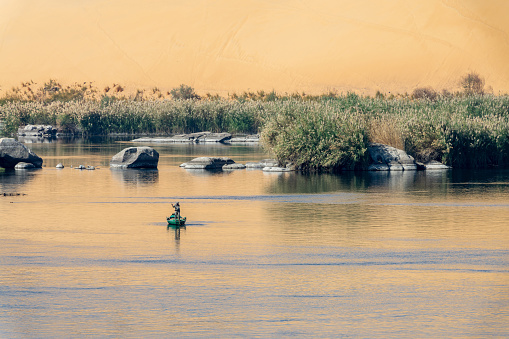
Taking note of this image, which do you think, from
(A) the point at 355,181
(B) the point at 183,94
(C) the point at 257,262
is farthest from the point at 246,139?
(C) the point at 257,262

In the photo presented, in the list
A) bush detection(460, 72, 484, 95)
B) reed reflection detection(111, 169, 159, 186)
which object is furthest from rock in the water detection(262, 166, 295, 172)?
bush detection(460, 72, 484, 95)

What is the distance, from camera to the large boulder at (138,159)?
35.2 metres

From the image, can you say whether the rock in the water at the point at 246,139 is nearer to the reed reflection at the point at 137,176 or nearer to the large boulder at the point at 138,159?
the large boulder at the point at 138,159

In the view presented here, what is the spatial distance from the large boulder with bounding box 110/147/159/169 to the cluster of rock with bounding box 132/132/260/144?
1862 centimetres

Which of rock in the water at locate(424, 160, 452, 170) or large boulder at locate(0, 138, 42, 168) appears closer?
rock in the water at locate(424, 160, 452, 170)

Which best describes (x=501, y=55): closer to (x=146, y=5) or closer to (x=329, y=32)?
(x=329, y=32)

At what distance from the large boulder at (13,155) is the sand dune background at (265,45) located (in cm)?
6900

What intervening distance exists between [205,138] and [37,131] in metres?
13.6

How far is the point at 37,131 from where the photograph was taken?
63156mm

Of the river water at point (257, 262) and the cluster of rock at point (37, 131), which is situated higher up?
the cluster of rock at point (37, 131)

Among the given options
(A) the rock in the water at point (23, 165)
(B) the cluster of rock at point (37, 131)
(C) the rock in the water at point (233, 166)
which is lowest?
Answer: (C) the rock in the water at point (233, 166)

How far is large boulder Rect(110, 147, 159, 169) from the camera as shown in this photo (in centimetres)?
3516

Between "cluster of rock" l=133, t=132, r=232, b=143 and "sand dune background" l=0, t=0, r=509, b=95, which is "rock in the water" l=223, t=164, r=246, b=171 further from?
"sand dune background" l=0, t=0, r=509, b=95

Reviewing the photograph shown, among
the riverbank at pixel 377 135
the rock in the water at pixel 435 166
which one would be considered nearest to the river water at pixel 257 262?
the riverbank at pixel 377 135
